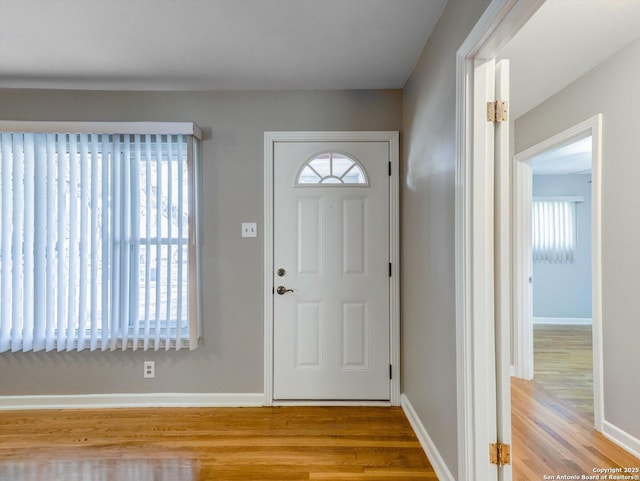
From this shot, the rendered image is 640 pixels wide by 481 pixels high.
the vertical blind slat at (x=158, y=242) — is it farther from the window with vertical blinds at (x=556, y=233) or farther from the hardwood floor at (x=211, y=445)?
the window with vertical blinds at (x=556, y=233)

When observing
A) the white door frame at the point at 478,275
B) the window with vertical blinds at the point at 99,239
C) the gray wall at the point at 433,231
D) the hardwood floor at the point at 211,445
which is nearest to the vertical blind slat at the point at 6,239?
the window with vertical blinds at the point at 99,239

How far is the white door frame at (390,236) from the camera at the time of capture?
2.69 metres

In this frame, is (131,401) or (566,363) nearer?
(131,401)

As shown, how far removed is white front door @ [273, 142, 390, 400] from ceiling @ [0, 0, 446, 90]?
0.54 metres

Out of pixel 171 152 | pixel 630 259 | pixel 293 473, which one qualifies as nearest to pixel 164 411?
pixel 293 473

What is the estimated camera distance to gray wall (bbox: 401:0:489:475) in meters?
1.71

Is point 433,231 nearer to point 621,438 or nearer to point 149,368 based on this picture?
point 621,438

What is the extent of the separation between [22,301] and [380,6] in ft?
9.88

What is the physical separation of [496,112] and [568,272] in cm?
510

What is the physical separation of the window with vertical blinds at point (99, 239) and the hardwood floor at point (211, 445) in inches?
19.6

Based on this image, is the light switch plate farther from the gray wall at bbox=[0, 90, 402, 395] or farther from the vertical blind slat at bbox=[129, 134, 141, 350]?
the vertical blind slat at bbox=[129, 134, 141, 350]

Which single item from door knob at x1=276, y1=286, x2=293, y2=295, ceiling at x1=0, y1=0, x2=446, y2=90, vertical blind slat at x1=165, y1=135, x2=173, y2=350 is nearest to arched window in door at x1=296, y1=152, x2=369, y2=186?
ceiling at x1=0, y1=0, x2=446, y2=90

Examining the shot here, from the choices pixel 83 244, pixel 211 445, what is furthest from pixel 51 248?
pixel 211 445

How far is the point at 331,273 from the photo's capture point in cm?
271
